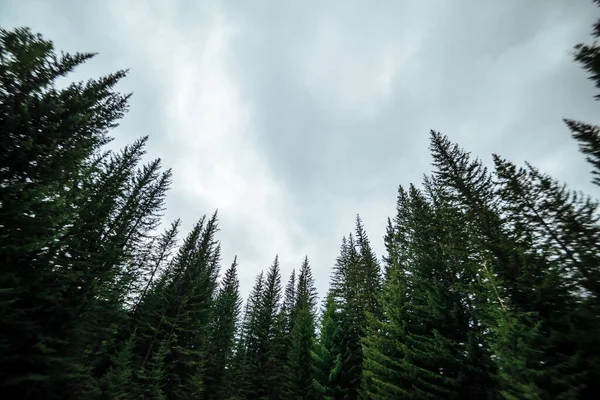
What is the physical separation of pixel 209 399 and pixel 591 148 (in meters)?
37.6

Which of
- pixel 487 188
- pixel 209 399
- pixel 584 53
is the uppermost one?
pixel 487 188

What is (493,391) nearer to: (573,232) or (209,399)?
(573,232)

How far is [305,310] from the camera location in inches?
1111

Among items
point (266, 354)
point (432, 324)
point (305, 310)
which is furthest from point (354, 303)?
point (266, 354)

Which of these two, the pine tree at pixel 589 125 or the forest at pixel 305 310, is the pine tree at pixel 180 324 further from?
the pine tree at pixel 589 125

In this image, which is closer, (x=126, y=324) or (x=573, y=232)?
(x=573, y=232)

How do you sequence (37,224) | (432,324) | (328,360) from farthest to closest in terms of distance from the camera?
(328,360), (432,324), (37,224)

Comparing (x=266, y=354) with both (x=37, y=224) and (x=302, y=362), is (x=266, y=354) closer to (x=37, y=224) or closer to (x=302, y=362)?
(x=302, y=362)

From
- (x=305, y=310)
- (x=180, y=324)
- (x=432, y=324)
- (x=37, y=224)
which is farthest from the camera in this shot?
(x=305, y=310)

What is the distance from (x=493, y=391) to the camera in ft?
41.4

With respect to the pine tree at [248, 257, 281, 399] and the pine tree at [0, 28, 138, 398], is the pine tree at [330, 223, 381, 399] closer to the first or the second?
the pine tree at [248, 257, 281, 399]

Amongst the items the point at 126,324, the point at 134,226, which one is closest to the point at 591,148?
the point at 134,226

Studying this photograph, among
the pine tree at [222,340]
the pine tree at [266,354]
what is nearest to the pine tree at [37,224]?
the pine tree at [222,340]

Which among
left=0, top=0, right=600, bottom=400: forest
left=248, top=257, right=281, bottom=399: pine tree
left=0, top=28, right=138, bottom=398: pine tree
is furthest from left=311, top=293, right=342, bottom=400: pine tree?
left=0, top=28, right=138, bottom=398: pine tree
